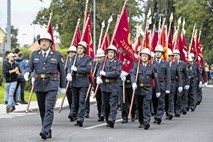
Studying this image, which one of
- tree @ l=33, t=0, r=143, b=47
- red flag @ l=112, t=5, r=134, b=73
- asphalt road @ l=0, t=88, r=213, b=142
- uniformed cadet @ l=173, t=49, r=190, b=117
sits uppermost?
tree @ l=33, t=0, r=143, b=47

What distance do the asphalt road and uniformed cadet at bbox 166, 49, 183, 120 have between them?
0.33m

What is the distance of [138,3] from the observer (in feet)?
185

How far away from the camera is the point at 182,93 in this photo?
19.8 meters

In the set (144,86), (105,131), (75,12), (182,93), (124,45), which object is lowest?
(105,131)

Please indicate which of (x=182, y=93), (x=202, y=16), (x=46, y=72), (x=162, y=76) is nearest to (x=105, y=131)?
(x=46, y=72)

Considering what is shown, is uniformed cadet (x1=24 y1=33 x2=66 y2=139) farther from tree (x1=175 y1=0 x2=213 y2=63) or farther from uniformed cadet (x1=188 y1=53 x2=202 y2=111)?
tree (x1=175 y1=0 x2=213 y2=63)

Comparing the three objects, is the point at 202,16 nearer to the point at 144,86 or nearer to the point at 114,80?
the point at 114,80

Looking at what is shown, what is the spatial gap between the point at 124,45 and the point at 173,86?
1.99 metres

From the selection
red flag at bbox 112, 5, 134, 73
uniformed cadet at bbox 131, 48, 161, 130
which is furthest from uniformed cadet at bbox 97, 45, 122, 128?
red flag at bbox 112, 5, 134, 73

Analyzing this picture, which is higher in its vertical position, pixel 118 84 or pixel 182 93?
pixel 118 84

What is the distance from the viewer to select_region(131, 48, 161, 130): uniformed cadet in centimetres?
1444

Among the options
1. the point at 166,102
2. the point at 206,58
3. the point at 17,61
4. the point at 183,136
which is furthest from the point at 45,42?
the point at 206,58

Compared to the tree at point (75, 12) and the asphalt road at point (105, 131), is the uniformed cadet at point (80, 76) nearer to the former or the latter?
the asphalt road at point (105, 131)

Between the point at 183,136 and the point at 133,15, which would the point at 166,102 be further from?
the point at 133,15
